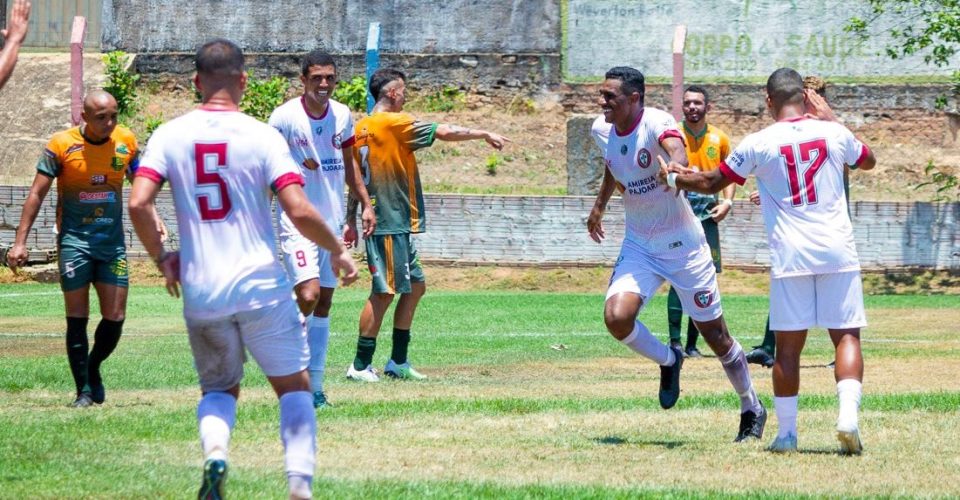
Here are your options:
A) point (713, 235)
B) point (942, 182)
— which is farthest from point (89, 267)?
point (942, 182)

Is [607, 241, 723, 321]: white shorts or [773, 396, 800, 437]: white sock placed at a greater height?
[607, 241, 723, 321]: white shorts

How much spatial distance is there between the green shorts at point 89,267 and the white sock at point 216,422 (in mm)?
4230

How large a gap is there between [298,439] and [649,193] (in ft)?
12.2

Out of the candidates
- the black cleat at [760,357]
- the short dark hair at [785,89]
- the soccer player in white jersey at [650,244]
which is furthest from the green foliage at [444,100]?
the short dark hair at [785,89]

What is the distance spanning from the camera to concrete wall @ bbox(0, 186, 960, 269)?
74.0 ft

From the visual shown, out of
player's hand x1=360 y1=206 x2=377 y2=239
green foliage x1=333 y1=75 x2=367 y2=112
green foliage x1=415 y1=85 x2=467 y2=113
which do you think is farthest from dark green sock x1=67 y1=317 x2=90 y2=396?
green foliage x1=415 y1=85 x2=467 y2=113

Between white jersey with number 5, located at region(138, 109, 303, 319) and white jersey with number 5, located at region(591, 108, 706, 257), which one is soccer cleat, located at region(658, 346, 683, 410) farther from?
white jersey with number 5, located at region(138, 109, 303, 319)

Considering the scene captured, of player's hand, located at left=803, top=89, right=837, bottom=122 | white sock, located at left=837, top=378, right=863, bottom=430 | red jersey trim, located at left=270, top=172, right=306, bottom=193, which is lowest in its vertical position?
white sock, located at left=837, top=378, right=863, bottom=430

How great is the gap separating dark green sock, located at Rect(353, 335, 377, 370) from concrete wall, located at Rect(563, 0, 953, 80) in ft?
65.3

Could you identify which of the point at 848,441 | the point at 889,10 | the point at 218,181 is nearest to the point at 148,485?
the point at 218,181

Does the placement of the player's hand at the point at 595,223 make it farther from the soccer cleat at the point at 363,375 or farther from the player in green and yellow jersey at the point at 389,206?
the soccer cleat at the point at 363,375

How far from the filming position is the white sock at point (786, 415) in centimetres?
805

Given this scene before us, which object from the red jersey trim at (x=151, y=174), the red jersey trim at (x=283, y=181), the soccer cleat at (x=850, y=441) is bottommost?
the soccer cleat at (x=850, y=441)

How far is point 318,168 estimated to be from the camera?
33.9 feet
